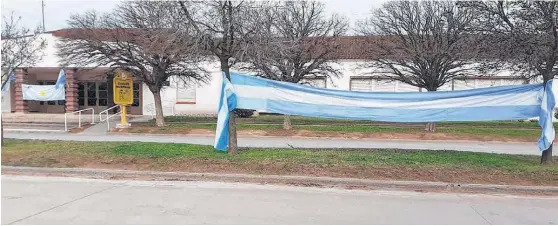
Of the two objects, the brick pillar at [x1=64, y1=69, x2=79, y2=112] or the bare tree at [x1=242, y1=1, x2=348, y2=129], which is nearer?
the bare tree at [x1=242, y1=1, x2=348, y2=129]

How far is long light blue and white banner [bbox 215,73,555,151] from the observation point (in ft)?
29.9

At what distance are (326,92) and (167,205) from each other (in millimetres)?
4970

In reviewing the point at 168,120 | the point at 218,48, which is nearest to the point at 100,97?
the point at 168,120

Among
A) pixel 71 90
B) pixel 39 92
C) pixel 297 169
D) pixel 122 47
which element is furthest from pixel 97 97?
pixel 297 169

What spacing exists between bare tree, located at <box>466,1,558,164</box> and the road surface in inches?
124

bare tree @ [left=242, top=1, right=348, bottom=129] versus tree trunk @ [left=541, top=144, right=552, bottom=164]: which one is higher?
bare tree @ [left=242, top=1, right=348, bottom=129]

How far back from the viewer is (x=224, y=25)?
373 inches

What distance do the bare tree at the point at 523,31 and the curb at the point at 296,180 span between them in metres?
2.63

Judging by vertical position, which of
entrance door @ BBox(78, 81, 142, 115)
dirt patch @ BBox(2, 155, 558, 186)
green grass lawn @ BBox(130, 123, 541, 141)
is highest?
entrance door @ BBox(78, 81, 142, 115)

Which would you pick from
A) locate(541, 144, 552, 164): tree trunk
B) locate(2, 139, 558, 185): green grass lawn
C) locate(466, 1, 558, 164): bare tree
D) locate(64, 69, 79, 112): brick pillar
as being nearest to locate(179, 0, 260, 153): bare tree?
locate(2, 139, 558, 185): green grass lawn

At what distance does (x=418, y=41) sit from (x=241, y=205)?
560 inches

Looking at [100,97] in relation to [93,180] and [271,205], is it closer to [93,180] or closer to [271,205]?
[93,180]

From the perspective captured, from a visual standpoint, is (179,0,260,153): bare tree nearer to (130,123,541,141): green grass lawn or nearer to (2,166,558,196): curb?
(2,166,558,196): curb

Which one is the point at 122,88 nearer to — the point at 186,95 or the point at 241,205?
the point at 186,95
